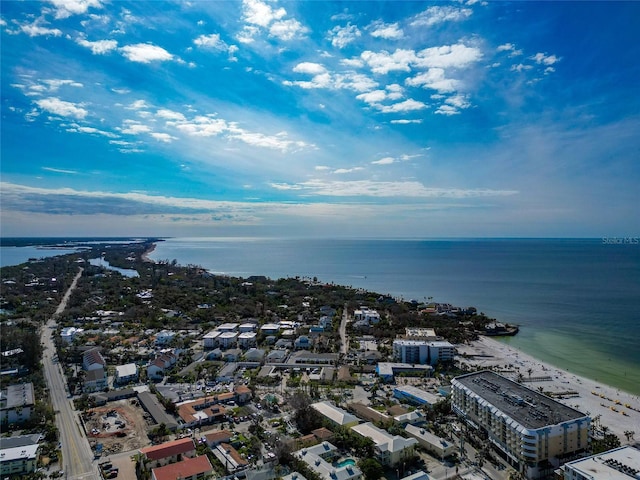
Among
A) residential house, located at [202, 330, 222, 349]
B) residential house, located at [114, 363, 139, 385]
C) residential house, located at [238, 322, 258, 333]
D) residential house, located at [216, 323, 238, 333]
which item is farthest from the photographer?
residential house, located at [238, 322, 258, 333]

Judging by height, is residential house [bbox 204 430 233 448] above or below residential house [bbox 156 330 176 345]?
above

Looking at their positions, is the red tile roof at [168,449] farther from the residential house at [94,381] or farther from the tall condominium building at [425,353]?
the tall condominium building at [425,353]

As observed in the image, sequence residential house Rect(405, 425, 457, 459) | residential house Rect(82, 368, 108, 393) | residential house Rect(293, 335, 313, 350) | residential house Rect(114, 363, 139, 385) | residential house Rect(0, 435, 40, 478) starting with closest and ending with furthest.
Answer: residential house Rect(0, 435, 40, 478) → residential house Rect(405, 425, 457, 459) → residential house Rect(82, 368, 108, 393) → residential house Rect(114, 363, 139, 385) → residential house Rect(293, 335, 313, 350)

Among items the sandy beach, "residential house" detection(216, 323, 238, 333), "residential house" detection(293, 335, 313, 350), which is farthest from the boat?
"residential house" detection(216, 323, 238, 333)

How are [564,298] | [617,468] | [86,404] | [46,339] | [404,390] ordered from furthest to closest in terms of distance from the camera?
1. [564,298]
2. [46,339]
3. [404,390]
4. [86,404]
5. [617,468]

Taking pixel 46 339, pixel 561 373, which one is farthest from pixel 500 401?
pixel 46 339

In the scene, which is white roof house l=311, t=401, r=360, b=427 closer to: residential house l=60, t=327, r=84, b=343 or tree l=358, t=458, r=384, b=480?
tree l=358, t=458, r=384, b=480

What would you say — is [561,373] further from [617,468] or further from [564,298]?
[564,298]
